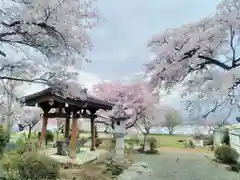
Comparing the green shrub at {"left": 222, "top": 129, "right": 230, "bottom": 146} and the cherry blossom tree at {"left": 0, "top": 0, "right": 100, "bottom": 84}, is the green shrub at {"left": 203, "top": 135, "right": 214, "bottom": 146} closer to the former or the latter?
the green shrub at {"left": 222, "top": 129, "right": 230, "bottom": 146}

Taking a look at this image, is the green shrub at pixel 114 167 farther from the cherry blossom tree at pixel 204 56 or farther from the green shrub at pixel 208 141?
the green shrub at pixel 208 141

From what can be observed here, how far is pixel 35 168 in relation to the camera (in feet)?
21.0

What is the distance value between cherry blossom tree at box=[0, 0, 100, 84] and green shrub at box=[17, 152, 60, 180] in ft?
6.34

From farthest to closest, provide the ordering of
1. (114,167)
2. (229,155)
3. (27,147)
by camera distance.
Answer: (229,155)
(27,147)
(114,167)

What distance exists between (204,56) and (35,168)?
4455 mm

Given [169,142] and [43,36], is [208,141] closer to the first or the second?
[169,142]

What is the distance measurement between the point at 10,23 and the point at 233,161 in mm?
11790

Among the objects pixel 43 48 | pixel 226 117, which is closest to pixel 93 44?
pixel 43 48

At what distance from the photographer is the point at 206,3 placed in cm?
635

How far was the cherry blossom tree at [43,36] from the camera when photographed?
4762 mm

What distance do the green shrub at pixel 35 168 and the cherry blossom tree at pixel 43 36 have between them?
6.34 ft

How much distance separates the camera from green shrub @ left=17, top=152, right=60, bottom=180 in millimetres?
6355

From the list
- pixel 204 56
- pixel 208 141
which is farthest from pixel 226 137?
pixel 204 56

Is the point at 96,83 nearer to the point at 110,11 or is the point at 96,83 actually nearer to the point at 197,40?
the point at 110,11
